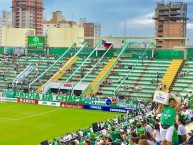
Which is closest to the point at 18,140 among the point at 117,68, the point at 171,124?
the point at 171,124

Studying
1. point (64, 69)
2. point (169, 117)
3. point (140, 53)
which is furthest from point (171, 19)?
point (169, 117)

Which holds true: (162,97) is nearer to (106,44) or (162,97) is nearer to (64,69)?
(64,69)

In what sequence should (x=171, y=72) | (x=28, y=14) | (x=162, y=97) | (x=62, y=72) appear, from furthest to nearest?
(x=28, y=14) < (x=62, y=72) < (x=171, y=72) < (x=162, y=97)

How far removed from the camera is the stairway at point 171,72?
54725 mm

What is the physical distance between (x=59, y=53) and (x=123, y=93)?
2100 cm

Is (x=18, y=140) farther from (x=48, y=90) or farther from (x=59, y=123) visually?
(x=48, y=90)

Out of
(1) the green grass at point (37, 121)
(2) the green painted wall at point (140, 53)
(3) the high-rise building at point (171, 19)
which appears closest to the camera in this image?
(1) the green grass at point (37, 121)

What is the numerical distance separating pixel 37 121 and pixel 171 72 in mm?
24519

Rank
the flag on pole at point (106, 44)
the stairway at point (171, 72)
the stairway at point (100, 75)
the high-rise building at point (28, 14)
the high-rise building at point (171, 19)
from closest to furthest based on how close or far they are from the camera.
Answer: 1. the stairway at point (171, 72)
2. the stairway at point (100, 75)
3. the flag on pole at point (106, 44)
4. the high-rise building at point (171, 19)
5. the high-rise building at point (28, 14)

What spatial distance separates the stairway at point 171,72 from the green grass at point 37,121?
12.9 m

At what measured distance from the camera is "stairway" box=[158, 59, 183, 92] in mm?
54725

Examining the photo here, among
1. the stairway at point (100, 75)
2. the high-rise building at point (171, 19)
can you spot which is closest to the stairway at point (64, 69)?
the stairway at point (100, 75)

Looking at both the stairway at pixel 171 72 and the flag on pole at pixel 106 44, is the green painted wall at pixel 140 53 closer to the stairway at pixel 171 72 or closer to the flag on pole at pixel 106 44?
the flag on pole at pixel 106 44

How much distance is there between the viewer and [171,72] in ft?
186
